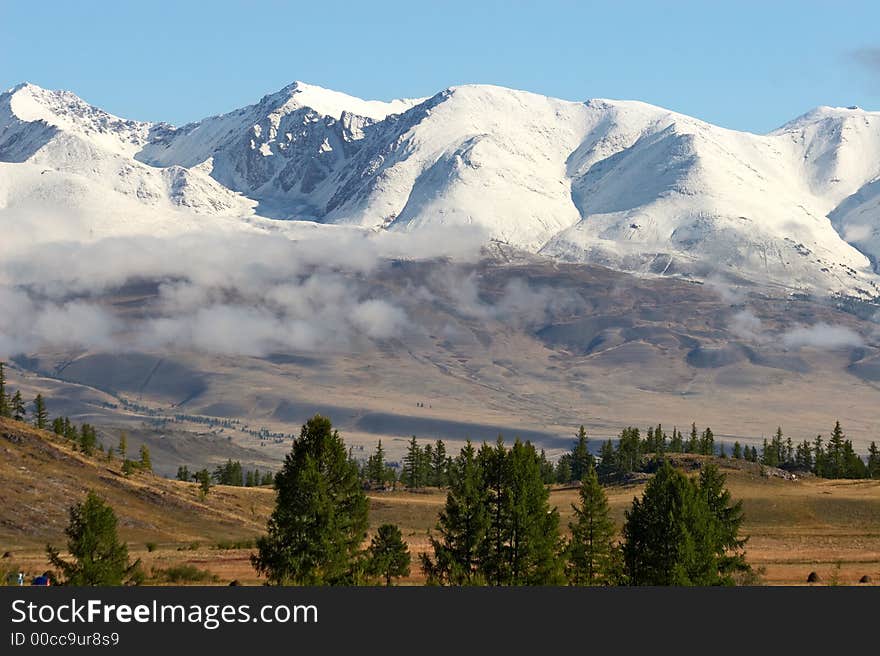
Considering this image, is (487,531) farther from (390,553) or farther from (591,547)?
(591,547)

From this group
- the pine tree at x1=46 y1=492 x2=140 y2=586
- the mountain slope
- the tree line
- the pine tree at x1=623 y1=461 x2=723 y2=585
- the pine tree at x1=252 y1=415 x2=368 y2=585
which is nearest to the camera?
the pine tree at x1=46 y1=492 x2=140 y2=586

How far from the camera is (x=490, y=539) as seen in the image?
68.1m

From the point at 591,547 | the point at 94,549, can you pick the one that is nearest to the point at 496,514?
the point at 591,547

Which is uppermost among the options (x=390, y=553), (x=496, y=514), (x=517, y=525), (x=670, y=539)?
(x=496, y=514)

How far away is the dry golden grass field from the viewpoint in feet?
350

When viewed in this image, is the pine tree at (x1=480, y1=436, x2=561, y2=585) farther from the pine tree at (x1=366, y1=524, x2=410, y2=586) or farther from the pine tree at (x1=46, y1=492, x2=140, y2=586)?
the pine tree at (x1=46, y1=492, x2=140, y2=586)

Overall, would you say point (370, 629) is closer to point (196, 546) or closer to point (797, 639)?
point (797, 639)

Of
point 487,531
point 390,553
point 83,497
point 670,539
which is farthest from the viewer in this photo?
point 83,497

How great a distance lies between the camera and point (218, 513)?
16725cm

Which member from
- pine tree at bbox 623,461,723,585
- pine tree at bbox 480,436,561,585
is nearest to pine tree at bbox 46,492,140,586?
pine tree at bbox 480,436,561,585

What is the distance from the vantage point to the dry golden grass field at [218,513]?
350 ft

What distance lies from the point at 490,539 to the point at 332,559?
9.48 meters

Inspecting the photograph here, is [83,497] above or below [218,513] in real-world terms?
above

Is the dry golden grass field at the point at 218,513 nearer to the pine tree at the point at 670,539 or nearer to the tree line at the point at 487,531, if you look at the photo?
the tree line at the point at 487,531
